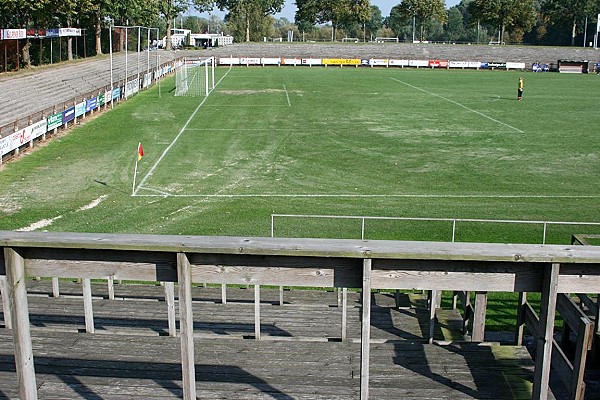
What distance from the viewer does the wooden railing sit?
5.21 metres

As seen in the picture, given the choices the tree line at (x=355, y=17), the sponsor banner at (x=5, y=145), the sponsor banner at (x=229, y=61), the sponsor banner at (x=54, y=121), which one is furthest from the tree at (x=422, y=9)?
the sponsor banner at (x=5, y=145)

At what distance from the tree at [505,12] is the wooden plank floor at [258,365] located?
430 feet

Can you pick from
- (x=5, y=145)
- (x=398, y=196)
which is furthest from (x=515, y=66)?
(x=5, y=145)

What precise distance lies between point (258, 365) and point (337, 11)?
141 m

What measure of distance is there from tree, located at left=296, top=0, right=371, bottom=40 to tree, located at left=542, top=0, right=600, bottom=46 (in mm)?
34819

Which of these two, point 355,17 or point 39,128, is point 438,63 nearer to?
point 355,17

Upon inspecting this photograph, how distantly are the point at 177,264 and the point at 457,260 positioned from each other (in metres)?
2.04

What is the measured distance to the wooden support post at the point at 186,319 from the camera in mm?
5320

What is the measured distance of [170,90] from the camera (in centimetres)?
5622

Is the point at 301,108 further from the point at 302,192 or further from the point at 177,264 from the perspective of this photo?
the point at 177,264

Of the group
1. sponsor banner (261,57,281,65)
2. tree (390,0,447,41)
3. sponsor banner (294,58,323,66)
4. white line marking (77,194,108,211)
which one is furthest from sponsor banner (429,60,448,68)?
white line marking (77,194,108,211)

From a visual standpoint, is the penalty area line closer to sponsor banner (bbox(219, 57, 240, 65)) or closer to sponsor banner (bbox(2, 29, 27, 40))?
sponsor banner (bbox(2, 29, 27, 40))

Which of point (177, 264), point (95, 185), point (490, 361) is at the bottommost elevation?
point (95, 185)

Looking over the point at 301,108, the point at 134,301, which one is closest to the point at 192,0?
the point at 301,108
